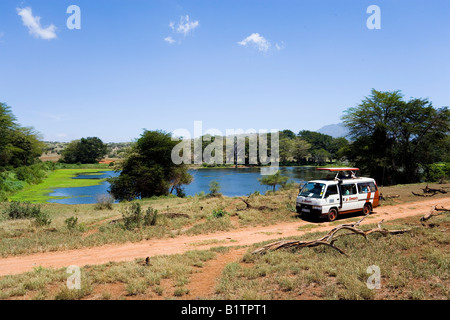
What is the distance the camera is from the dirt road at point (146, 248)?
30.2 feet

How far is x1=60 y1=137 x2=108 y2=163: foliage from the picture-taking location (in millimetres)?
124625

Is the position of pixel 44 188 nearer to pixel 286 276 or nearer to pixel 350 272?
pixel 286 276

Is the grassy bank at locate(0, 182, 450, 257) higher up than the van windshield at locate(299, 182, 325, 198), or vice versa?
the van windshield at locate(299, 182, 325, 198)

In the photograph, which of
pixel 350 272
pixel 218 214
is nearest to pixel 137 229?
pixel 218 214

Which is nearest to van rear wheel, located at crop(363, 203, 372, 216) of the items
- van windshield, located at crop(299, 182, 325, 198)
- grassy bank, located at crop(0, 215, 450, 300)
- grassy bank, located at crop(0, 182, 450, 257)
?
grassy bank, located at crop(0, 182, 450, 257)

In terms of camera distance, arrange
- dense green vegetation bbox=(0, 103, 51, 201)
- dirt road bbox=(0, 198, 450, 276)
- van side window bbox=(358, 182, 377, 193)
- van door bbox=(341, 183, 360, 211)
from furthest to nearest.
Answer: dense green vegetation bbox=(0, 103, 51, 201), van side window bbox=(358, 182, 377, 193), van door bbox=(341, 183, 360, 211), dirt road bbox=(0, 198, 450, 276)

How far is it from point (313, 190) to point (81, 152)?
132619 mm

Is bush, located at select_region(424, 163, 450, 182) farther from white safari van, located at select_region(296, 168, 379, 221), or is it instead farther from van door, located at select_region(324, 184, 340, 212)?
van door, located at select_region(324, 184, 340, 212)

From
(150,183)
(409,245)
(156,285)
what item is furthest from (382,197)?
(150,183)

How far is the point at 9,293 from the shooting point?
621cm

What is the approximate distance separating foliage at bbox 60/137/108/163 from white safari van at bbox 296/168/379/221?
13214 cm
